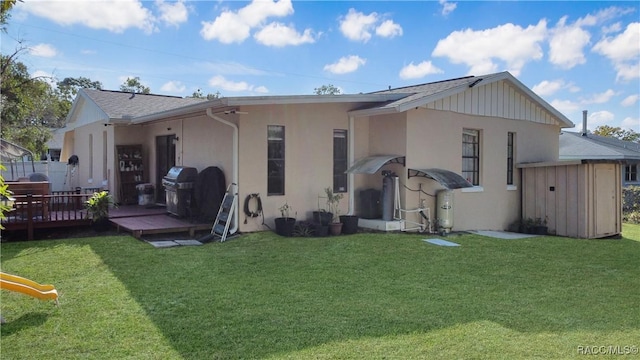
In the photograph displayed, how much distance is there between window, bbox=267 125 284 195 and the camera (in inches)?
361

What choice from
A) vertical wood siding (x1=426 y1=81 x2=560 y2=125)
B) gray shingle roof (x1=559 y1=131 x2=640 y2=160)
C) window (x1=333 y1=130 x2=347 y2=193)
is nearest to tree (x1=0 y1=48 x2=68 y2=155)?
window (x1=333 y1=130 x2=347 y2=193)

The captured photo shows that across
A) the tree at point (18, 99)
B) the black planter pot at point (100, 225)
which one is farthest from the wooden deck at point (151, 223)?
the tree at point (18, 99)

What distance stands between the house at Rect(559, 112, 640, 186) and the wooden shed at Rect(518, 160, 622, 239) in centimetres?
881

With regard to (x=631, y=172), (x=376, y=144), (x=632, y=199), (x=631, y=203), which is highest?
(x=376, y=144)

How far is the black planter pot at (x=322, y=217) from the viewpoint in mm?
9172

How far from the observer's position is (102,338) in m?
3.90

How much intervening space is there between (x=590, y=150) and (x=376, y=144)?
1444 centimetres

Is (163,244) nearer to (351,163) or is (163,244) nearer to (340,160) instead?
(340,160)

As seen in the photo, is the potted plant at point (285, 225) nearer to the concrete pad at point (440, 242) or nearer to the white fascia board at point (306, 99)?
the white fascia board at point (306, 99)

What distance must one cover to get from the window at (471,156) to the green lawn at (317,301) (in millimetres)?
3171

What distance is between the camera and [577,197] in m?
10.2

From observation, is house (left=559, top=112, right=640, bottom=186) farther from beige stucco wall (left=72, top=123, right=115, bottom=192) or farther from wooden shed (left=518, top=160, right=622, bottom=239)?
beige stucco wall (left=72, top=123, right=115, bottom=192)

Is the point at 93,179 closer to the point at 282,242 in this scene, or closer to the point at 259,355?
the point at 282,242

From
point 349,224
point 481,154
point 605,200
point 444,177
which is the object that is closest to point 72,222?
point 349,224
